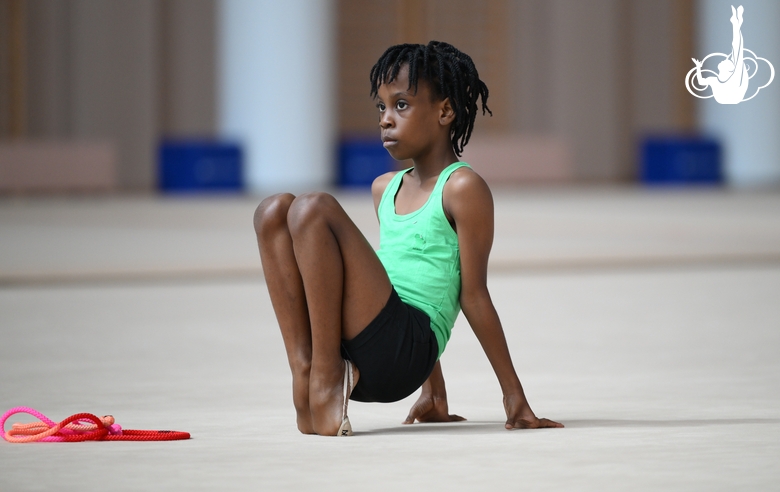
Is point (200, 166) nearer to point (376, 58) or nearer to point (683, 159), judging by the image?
point (376, 58)

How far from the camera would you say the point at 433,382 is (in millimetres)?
3316

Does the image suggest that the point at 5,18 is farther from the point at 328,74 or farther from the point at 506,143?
the point at 506,143

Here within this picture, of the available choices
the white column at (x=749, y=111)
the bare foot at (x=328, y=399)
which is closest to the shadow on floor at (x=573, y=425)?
the bare foot at (x=328, y=399)

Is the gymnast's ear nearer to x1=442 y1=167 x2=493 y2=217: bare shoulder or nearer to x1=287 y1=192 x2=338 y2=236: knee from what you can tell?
x1=442 y1=167 x2=493 y2=217: bare shoulder

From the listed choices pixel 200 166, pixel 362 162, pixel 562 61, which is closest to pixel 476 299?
pixel 200 166

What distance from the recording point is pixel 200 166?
1859 centimetres

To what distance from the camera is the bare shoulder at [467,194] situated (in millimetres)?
3018

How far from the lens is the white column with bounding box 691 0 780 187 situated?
19.3 m

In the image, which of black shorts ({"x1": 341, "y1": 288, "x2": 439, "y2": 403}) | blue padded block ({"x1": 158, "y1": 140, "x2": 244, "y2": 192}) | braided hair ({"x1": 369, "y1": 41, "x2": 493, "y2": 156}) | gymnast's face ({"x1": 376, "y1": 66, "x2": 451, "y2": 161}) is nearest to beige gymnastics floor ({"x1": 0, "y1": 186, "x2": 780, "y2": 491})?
black shorts ({"x1": 341, "y1": 288, "x2": 439, "y2": 403})


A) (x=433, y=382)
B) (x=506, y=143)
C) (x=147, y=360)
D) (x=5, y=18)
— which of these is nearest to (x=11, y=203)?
(x=5, y=18)

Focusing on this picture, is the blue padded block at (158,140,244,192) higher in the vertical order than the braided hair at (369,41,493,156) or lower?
lower

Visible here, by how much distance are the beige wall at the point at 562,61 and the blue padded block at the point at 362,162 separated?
5.92 feet

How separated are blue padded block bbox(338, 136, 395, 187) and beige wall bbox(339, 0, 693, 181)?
5.92 feet

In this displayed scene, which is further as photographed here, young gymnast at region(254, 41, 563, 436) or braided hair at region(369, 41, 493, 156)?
braided hair at region(369, 41, 493, 156)
